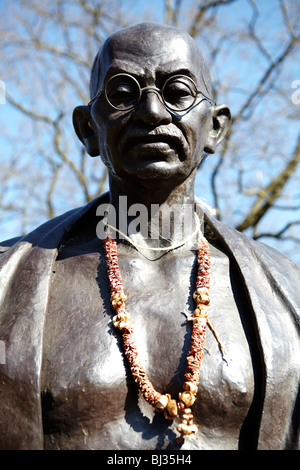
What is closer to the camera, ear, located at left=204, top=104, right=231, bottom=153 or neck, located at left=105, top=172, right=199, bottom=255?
neck, located at left=105, top=172, right=199, bottom=255

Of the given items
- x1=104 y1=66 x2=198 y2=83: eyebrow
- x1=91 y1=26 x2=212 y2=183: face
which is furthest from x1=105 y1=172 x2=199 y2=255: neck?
x1=104 y1=66 x2=198 y2=83: eyebrow

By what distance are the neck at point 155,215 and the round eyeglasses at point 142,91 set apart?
1.26 feet

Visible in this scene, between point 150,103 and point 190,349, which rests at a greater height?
point 150,103

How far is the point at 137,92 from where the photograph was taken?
8.65ft

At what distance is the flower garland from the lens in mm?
2260

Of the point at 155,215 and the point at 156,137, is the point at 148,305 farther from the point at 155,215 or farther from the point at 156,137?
the point at 156,137

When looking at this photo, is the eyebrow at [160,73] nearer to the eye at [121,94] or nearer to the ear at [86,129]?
the eye at [121,94]

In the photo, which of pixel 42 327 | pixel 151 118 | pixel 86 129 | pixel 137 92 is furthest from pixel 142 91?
pixel 42 327

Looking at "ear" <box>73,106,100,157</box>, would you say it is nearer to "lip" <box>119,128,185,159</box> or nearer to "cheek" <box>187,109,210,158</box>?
"lip" <box>119,128,185,159</box>

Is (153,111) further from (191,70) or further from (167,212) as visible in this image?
(167,212)

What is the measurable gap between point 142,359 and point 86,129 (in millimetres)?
1274

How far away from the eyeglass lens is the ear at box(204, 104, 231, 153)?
1.22ft

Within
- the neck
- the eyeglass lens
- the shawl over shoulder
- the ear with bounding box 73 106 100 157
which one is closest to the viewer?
the shawl over shoulder
